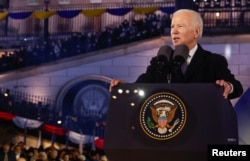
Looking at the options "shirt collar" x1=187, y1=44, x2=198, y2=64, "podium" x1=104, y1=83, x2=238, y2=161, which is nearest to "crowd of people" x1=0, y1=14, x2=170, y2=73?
"shirt collar" x1=187, y1=44, x2=198, y2=64

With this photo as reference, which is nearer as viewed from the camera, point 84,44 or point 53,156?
point 53,156

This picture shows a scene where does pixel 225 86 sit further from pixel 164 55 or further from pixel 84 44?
pixel 84 44

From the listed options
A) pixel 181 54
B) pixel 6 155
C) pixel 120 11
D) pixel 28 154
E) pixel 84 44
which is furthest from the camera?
pixel 120 11

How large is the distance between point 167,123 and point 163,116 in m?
0.04

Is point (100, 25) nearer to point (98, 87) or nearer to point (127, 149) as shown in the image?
point (98, 87)

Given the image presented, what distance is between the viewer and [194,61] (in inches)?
131

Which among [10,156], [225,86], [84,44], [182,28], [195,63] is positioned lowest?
[10,156]

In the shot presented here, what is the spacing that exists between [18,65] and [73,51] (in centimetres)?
215

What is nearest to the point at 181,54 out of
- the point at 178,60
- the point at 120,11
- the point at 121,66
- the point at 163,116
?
the point at 178,60

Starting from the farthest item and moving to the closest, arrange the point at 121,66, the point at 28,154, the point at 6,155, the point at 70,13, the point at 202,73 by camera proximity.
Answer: the point at 70,13 → the point at 121,66 → the point at 28,154 → the point at 6,155 → the point at 202,73

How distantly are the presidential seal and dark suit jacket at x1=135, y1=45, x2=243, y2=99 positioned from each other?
42cm

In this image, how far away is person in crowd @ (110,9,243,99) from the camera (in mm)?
3230

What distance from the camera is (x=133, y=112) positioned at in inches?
107

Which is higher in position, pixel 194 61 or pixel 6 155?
pixel 194 61
